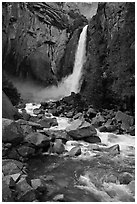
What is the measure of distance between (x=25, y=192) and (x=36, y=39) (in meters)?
23.5

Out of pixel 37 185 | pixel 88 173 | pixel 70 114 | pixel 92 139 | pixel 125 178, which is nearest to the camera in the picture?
pixel 37 185

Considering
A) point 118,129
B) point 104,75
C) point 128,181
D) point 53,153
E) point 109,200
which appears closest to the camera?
point 109,200

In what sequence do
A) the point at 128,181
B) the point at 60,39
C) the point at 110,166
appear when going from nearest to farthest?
the point at 128,181 → the point at 110,166 → the point at 60,39

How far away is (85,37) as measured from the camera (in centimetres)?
2214

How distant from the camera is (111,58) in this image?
16.5 m

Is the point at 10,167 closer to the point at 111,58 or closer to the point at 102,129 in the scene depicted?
the point at 102,129

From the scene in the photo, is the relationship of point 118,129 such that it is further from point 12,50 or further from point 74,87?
point 12,50

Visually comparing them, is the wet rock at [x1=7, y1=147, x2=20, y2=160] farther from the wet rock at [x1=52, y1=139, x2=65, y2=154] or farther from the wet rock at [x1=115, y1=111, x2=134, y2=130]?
the wet rock at [x1=115, y1=111, x2=134, y2=130]

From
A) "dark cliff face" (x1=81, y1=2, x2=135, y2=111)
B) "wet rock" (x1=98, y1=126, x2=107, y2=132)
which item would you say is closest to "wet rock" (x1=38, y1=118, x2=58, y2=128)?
"wet rock" (x1=98, y1=126, x2=107, y2=132)

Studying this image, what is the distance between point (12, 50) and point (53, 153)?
18463 mm

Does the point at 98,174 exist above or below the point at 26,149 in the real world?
below

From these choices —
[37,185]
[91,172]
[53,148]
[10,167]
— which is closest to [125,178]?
[91,172]

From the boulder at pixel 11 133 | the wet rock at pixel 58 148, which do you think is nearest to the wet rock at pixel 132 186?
the wet rock at pixel 58 148

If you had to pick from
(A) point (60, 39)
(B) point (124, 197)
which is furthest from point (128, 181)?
(A) point (60, 39)
